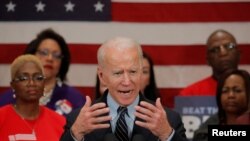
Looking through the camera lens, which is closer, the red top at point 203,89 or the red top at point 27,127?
the red top at point 27,127

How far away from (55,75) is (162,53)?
116 centimetres

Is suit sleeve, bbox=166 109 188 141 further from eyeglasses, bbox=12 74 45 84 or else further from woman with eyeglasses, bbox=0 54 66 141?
eyeglasses, bbox=12 74 45 84

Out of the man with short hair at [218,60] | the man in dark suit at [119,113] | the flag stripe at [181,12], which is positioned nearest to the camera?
the man in dark suit at [119,113]

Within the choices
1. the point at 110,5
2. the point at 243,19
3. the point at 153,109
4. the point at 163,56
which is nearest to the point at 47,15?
the point at 110,5

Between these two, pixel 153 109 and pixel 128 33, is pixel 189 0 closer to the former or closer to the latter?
pixel 128 33

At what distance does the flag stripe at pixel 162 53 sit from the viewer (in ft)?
18.2

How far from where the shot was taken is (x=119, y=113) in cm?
259

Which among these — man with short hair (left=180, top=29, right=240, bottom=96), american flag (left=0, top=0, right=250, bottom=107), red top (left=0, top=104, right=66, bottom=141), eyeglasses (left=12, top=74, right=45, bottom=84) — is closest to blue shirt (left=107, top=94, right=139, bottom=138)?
red top (left=0, top=104, right=66, bottom=141)

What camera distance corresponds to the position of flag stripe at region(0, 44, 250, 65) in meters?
5.55

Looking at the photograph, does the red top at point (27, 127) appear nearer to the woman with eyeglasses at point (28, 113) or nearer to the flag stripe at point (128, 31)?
the woman with eyeglasses at point (28, 113)

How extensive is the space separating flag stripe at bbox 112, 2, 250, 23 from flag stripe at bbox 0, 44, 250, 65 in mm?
238

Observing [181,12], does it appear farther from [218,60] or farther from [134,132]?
[134,132]

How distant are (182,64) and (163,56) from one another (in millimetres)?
175

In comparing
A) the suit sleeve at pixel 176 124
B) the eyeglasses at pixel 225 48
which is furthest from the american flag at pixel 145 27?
the suit sleeve at pixel 176 124
